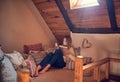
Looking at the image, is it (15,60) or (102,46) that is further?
(102,46)

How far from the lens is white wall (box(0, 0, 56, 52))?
10.8 feet

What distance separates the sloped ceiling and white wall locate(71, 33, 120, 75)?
106 millimetres

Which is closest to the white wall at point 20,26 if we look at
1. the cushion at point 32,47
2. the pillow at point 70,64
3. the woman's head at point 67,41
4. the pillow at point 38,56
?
the cushion at point 32,47

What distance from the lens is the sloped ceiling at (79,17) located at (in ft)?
9.04

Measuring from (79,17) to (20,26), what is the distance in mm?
1260

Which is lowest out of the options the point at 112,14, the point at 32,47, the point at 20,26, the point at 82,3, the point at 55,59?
the point at 55,59

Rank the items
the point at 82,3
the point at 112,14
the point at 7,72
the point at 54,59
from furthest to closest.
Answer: the point at 54,59 → the point at 82,3 → the point at 112,14 → the point at 7,72

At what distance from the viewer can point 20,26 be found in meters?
3.57

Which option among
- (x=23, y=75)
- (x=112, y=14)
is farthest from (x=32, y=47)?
(x=112, y=14)

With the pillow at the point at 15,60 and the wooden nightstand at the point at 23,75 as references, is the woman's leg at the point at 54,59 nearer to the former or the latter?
the pillow at the point at 15,60

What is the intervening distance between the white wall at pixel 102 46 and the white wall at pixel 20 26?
2.88 ft

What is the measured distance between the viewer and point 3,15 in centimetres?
326

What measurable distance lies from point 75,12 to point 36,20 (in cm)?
106

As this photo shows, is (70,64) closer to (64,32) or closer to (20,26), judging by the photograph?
(64,32)
